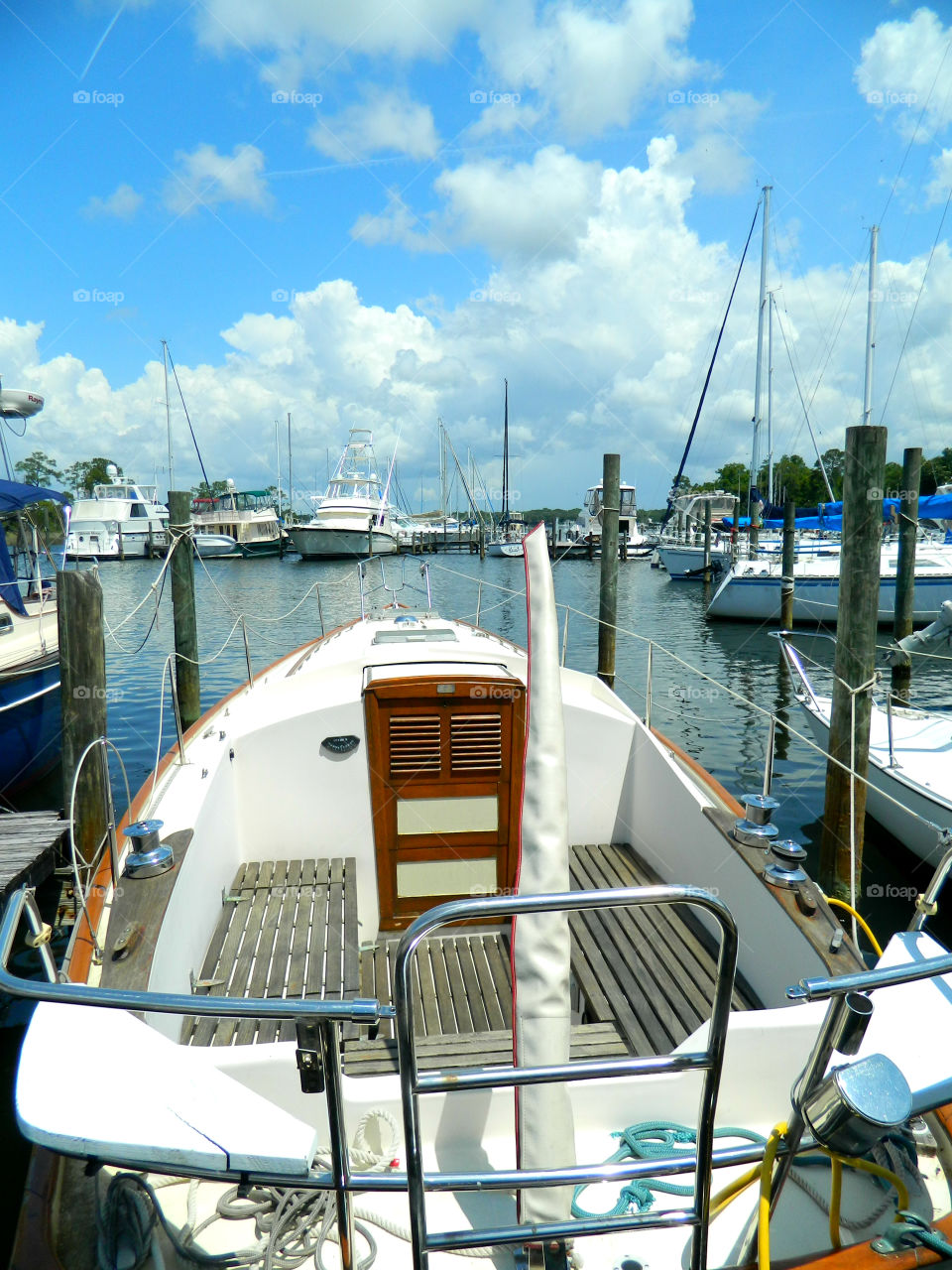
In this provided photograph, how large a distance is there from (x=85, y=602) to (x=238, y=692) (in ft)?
4.12

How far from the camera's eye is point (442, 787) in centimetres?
425

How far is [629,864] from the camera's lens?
4547 mm

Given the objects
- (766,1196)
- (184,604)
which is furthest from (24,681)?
(766,1196)

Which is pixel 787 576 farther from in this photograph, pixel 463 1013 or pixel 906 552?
pixel 463 1013

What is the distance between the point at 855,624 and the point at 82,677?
17.4 ft

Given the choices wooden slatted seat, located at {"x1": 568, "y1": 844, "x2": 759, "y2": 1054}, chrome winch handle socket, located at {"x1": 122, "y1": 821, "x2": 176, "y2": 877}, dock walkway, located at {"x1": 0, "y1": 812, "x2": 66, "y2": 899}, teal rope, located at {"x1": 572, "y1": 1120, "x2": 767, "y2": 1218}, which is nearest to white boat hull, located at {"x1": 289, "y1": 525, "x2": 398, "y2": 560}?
dock walkway, located at {"x1": 0, "y1": 812, "x2": 66, "y2": 899}

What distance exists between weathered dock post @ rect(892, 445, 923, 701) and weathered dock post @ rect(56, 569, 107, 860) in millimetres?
10535

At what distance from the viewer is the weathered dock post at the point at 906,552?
12086 mm

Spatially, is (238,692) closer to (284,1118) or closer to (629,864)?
(629,864)

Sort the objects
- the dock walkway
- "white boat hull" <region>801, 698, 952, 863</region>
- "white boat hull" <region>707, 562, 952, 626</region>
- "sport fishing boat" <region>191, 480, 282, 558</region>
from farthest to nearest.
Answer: "sport fishing boat" <region>191, 480, 282, 558</region> < "white boat hull" <region>707, 562, 952, 626</region> < "white boat hull" <region>801, 698, 952, 863</region> < the dock walkway

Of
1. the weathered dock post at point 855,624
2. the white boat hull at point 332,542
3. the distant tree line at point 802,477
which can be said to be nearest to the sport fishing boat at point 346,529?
the white boat hull at point 332,542

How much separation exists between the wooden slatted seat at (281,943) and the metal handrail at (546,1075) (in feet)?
4.78

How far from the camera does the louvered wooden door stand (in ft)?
13.6

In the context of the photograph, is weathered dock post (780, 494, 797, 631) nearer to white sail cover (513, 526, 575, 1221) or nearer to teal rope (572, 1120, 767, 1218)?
teal rope (572, 1120, 767, 1218)
